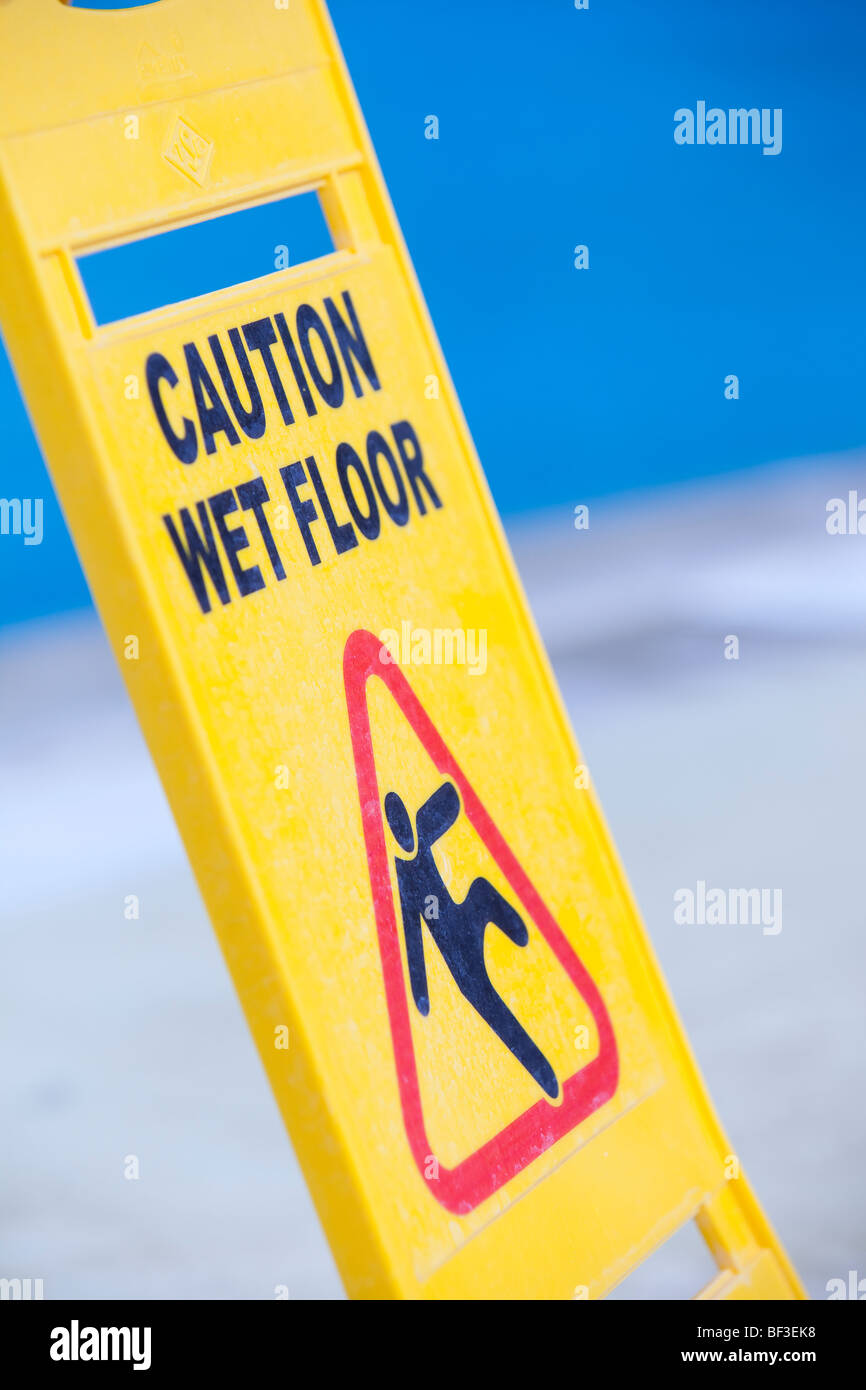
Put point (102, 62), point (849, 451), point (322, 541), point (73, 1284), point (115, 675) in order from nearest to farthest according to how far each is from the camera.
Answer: point (102, 62) → point (322, 541) → point (73, 1284) → point (115, 675) → point (849, 451)

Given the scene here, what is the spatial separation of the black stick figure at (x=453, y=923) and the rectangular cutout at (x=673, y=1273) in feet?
3.56

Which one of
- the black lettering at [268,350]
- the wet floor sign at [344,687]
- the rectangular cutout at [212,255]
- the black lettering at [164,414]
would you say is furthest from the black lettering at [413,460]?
the rectangular cutout at [212,255]

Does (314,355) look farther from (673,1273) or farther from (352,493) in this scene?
(673,1273)

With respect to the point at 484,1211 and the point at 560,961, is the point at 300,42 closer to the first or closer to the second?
the point at 560,961

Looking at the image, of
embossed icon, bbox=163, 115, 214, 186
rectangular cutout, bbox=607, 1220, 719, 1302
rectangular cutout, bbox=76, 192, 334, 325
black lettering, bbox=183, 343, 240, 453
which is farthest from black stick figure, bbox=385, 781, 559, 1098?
rectangular cutout, bbox=76, 192, 334, 325

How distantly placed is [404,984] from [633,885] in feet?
8.97

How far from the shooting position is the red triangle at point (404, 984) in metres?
1.11

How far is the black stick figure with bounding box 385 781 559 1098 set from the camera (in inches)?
45.2

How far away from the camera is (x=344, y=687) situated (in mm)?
1135

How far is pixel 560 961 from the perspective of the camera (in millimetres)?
1293

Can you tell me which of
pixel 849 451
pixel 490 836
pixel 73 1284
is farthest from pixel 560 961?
pixel 849 451

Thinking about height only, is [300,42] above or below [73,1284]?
above

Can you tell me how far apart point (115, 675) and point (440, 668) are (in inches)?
160
